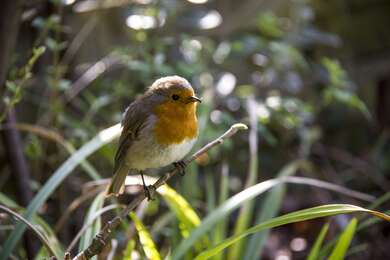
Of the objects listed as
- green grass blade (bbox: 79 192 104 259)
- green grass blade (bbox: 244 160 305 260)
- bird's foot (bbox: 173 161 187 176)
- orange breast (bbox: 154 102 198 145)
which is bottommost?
green grass blade (bbox: 244 160 305 260)

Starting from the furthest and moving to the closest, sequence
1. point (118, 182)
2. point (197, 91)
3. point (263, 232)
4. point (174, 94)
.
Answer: point (197, 91) → point (263, 232) → point (118, 182) → point (174, 94)

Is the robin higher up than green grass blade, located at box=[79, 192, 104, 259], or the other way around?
the robin

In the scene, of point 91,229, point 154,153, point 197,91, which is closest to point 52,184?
→ point 91,229

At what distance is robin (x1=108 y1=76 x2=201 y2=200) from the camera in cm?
200

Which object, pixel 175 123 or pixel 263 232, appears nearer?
pixel 175 123

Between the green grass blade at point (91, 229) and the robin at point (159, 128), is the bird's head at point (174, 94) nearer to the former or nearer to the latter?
the robin at point (159, 128)

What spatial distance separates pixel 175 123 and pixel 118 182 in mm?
302

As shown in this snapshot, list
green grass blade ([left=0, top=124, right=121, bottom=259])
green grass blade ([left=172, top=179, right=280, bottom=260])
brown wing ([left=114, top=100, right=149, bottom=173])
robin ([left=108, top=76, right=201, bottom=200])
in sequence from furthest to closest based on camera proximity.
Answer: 1. brown wing ([left=114, top=100, right=149, bottom=173])
2. robin ([left=108, top=76, right=201, bottom=200])
3. green grass blade ([left=172, top=179, right=280, bottom=260])
4. green grass blade ([left=0, top=124, right=121, bottom=259])

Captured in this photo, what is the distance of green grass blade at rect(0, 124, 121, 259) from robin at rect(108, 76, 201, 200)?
8 centimetres

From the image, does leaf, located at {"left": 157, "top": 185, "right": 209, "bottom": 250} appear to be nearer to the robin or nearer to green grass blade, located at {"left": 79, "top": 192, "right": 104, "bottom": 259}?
the robin

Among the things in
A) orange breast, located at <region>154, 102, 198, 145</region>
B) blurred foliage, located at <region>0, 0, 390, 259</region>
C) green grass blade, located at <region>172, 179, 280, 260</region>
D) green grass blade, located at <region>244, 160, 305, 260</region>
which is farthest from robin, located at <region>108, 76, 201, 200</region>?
green grass blade, located at <region>244, 160, 305, 260</region>

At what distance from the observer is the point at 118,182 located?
6.97 ft

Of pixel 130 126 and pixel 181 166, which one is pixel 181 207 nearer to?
pixel 181 166

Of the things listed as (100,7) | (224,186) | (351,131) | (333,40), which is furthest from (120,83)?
(351,131)
